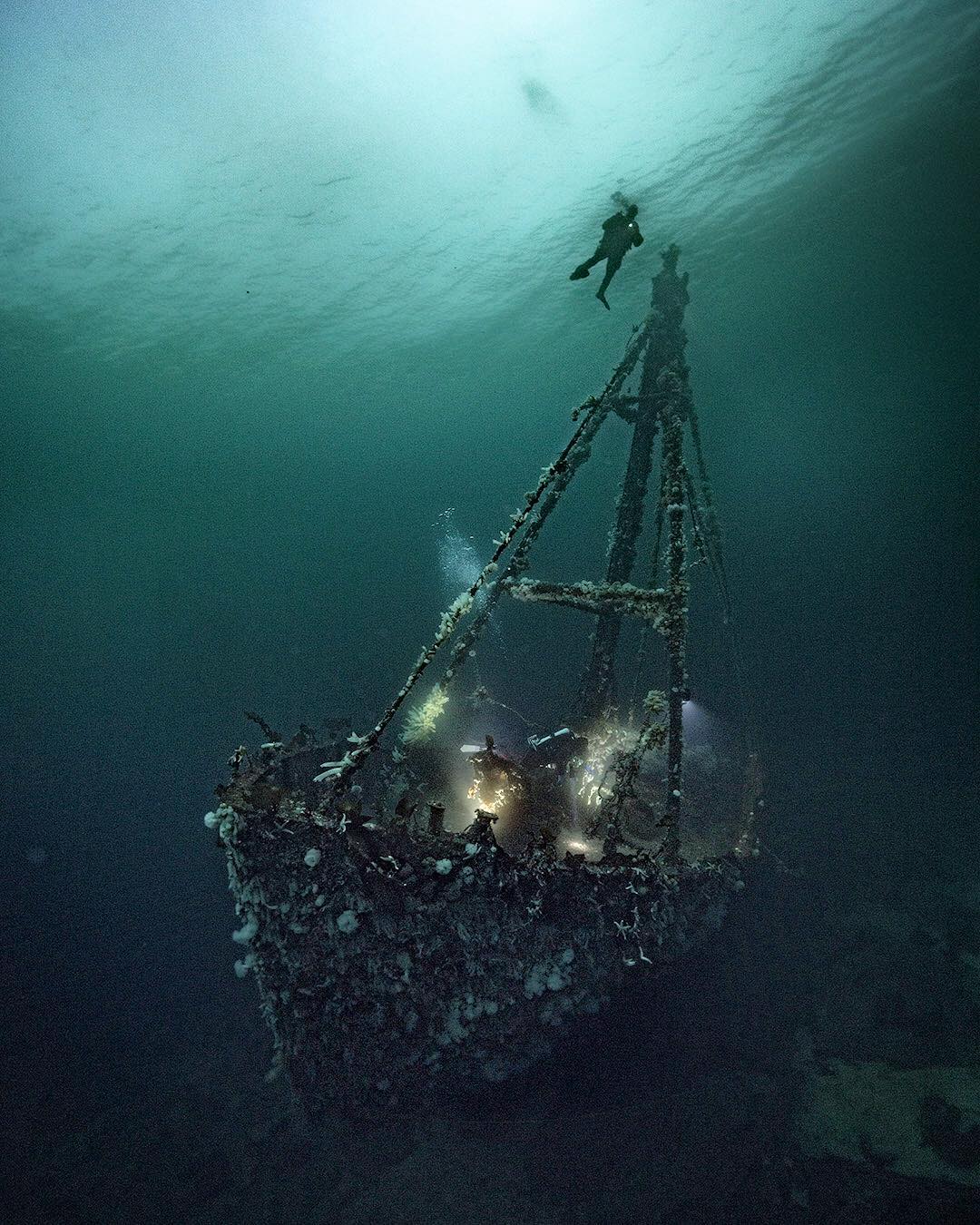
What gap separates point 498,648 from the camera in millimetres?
23547

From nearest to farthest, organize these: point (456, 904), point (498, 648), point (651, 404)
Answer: point (456, 904)
point (651, 404)
point (498, 648)

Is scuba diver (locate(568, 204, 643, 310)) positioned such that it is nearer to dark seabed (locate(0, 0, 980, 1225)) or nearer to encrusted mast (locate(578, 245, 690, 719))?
encrusted mast (locate(578, 245, 690, 719))

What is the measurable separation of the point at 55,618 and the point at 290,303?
70.3 ft

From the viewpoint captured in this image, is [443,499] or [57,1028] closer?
[57,1028]

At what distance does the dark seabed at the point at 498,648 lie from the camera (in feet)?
20.9

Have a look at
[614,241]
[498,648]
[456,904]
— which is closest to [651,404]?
[614,241]

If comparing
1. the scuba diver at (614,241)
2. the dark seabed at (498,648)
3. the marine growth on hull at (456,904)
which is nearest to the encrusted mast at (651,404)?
the marine growth on hull at (456,904)

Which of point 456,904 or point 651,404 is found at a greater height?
point 651,404

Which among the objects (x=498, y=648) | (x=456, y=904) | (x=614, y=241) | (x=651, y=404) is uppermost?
(x=614, y=241)

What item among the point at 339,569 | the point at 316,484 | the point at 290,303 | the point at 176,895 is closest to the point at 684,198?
the point at 290,303

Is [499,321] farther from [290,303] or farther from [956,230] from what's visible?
[956,230]

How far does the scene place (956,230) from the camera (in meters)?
23.7

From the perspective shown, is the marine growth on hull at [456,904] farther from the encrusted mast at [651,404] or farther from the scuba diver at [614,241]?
the scuba diver at [614,241]

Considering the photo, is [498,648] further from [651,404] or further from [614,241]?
[614,241]
